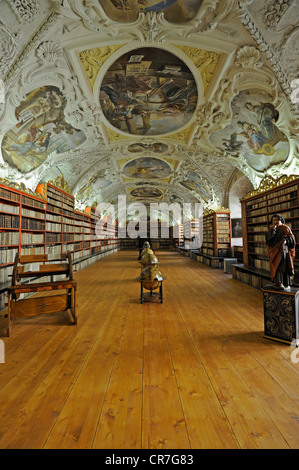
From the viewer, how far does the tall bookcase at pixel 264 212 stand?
23.3 ft

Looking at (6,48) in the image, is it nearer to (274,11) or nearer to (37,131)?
(37,131)

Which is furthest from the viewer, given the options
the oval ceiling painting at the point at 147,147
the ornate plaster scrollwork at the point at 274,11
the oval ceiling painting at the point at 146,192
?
the oval ceiling painting at the point at 146,192

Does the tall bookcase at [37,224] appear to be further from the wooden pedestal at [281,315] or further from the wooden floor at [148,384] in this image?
the wooden pedestal at [281,315]

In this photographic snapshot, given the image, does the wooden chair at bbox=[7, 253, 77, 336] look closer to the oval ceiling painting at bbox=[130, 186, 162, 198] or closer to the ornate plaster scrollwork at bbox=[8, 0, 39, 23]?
the ornate plaster scrollwork at bbox=[8, 0, 39, 23]

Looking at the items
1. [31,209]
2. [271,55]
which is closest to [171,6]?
[271,55]

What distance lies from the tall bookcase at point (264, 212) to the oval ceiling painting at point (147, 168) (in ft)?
23.4

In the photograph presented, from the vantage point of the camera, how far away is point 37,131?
7.67 metres

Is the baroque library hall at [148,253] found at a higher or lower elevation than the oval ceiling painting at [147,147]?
lower

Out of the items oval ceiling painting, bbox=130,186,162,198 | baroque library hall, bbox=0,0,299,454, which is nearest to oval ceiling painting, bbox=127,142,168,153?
baroque library hall, bbox=0,0,299,454

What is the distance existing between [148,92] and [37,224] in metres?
6.30

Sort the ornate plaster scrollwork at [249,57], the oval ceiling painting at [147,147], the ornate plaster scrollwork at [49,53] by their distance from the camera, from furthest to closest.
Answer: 1. the oval ceiling painting at [147,147]
2. the ornate plaster scrollwork at [249,57]
3. the ornate plaster scrollwork at [49,53]

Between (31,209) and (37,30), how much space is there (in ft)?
18.3

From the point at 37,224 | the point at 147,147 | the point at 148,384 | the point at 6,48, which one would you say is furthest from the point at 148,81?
the point at 148,384

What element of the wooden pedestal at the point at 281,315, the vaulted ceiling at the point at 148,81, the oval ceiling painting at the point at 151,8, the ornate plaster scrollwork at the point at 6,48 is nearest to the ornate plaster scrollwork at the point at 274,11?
the vaulted ceiling at the point at 148,81
